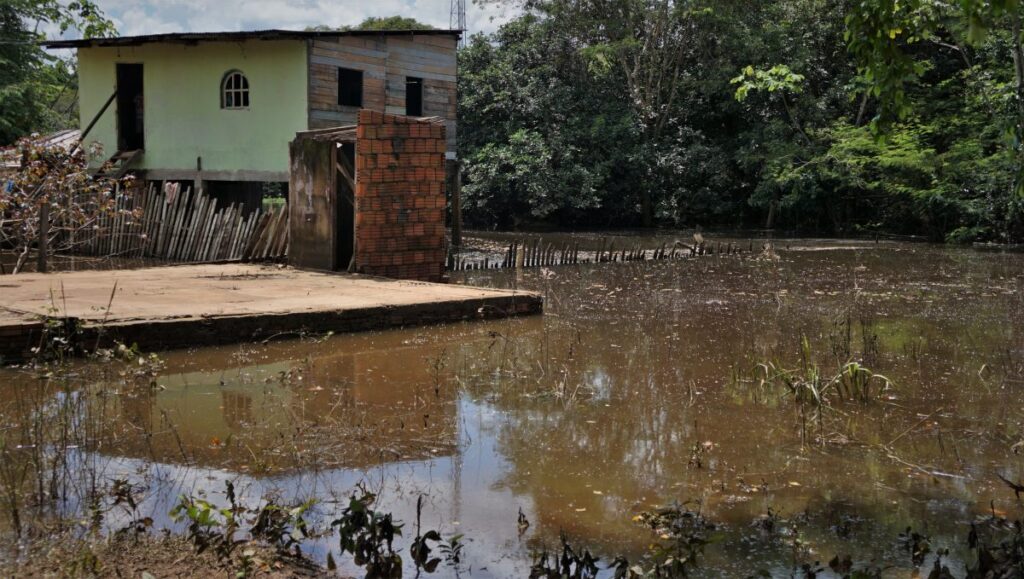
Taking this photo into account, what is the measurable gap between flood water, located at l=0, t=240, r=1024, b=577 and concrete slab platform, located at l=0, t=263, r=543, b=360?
0.28 m

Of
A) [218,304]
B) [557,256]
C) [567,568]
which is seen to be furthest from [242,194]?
[567,568]

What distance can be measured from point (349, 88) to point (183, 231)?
4.68m

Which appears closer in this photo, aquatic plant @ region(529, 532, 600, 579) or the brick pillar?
aquatic plant @ region(529, 532, 600, 579)

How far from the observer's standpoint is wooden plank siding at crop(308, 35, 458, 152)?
18.2 metres

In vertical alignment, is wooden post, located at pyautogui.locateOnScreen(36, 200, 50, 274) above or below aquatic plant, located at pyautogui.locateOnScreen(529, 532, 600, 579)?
above

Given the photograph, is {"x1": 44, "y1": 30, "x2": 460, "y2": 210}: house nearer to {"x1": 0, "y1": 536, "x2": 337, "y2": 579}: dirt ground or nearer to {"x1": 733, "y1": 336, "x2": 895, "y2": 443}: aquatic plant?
{"x1": 733, "y1": 336, "x2": 895, "y2": 443}: aquatic plant

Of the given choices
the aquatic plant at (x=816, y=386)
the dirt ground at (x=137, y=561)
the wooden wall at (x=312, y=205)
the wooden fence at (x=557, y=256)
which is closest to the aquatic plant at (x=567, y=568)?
the dirt ground at (x=137, y=561)

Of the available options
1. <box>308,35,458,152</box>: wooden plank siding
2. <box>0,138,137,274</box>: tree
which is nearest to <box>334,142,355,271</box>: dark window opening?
<box>0,138,137,274</box>: tree

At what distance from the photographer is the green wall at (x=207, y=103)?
18328 millimetres

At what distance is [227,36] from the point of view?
18.4 metres

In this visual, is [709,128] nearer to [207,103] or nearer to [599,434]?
[207,103]

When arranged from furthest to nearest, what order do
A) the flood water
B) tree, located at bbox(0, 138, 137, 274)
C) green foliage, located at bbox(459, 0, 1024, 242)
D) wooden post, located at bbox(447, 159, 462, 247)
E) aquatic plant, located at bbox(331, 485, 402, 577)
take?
green foliage, located at bbox(459, 0, 1024, 242) < wooden post, located at bbox(447, 159, 462, 247) < tree, located at bbox(0, 138, 137, 274) < the flood water < aquatic plant, located at bbox(331, 485, 402, 577)

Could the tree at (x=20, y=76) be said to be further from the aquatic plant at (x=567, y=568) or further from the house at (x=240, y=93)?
the aquatic plant at (x=567, y=568)

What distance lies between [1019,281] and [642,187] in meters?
16.3
